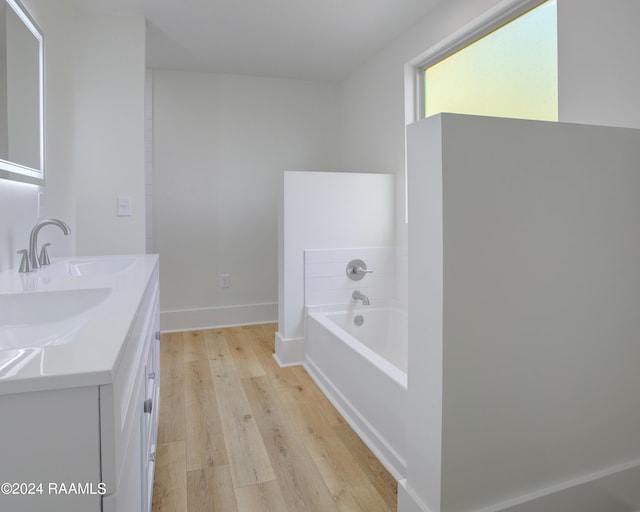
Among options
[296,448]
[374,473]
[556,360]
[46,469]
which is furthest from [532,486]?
[46,469]

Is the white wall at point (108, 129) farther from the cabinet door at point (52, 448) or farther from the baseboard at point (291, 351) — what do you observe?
the cabinet door at point (52, 448)

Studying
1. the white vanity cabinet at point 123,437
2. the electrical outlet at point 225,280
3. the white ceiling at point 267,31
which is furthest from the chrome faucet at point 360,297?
the white vanity cabinet at point 123,437

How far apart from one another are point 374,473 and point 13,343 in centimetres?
137

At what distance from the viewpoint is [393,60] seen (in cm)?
311

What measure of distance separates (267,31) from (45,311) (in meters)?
2.53

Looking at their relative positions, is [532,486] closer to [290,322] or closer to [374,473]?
[374,473]

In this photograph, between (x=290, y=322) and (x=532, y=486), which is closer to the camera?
(x=532, y=486)

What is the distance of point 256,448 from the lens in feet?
6.25

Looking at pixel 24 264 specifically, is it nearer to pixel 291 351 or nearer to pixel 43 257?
pixel 43 257

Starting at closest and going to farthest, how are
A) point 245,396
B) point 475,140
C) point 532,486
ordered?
point 475,140
point 532,486
point 245,396

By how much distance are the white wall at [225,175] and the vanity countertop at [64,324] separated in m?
1.97

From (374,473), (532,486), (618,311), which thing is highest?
(618,311)

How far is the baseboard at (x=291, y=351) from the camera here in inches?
118

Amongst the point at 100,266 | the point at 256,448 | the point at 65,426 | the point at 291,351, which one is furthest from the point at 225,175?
the point at 65,426
